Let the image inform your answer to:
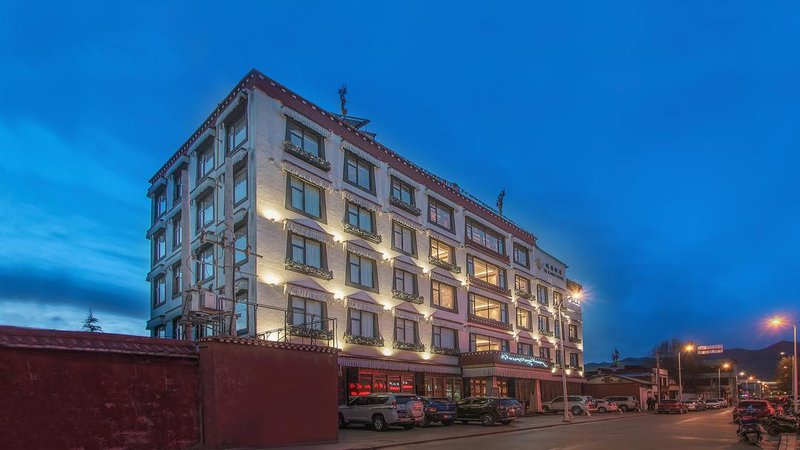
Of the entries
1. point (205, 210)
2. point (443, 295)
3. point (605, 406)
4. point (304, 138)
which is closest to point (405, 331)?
point (443, 295)

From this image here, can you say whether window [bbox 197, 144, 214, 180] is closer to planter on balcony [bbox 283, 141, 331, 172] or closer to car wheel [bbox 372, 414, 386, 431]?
planter on balcony [bbox 283, 141, 331, 172]

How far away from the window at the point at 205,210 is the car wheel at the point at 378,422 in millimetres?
14107

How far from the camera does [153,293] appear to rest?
42750mm

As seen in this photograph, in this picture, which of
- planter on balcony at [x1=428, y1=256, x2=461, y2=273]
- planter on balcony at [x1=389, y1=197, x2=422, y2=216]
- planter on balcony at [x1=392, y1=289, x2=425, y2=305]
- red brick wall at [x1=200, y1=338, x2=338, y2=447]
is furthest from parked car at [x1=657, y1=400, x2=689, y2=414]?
red brick wall at [x1=200, y1=338, x2=338, y2=447]

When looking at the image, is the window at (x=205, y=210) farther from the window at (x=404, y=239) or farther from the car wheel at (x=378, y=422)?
the car wheel at (x=378, y=422)

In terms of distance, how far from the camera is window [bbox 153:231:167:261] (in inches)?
1665

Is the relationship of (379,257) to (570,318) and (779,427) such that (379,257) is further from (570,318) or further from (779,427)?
(570,318)

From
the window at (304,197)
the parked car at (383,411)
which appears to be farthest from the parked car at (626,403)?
the window at (304,197)

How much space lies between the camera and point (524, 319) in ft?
196

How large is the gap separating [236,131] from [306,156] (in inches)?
157

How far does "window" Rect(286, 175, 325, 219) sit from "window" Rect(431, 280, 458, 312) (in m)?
13.0

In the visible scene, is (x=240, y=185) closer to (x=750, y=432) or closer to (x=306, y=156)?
(x=306, y=156)

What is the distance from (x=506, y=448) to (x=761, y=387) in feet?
532

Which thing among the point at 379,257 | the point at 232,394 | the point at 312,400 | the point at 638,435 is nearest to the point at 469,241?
the point at 379,257
